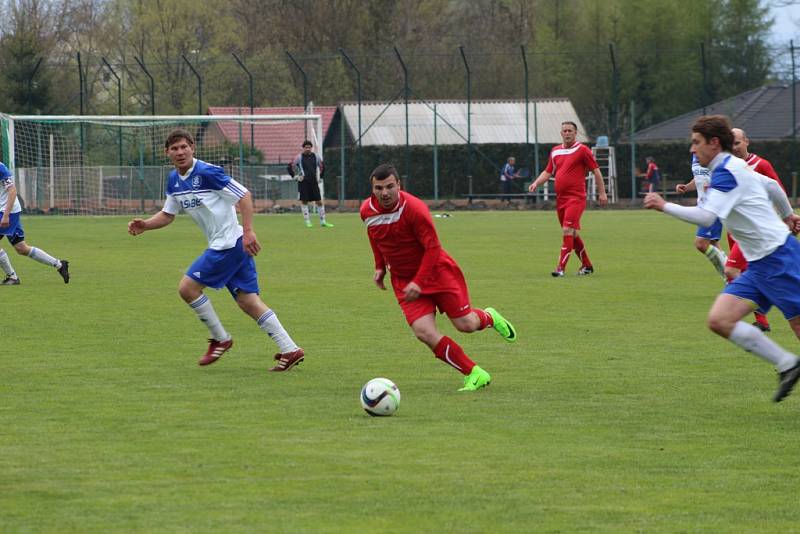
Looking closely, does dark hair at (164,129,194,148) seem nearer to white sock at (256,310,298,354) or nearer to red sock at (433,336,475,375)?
white sock at (256,310,298,354)

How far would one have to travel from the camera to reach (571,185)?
16828mm

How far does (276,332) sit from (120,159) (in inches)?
1160

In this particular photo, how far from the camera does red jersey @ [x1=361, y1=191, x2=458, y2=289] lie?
318 inches

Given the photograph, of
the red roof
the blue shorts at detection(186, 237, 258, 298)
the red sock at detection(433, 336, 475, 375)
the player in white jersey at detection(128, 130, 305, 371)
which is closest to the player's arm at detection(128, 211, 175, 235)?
the player in white jersey at detection(128, 130, 305, 371)

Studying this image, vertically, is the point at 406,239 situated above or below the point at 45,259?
above

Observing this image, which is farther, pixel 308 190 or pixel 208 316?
pixel 308 190

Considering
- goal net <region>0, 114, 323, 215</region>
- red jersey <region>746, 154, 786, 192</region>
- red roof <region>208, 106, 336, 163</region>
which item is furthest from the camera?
red roof <region>208, 106, 336, 163</region>

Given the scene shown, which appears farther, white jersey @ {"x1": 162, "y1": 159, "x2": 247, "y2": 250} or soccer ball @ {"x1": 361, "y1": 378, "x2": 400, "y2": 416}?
white jersey @ {"x1": 162, "y1": 159, "x2": 247, "y2": 250}

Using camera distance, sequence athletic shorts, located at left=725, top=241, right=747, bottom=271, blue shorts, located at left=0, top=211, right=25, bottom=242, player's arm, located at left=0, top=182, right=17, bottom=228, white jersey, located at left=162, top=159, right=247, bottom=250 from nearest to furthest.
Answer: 1. white jersey, located at left=162, top=159, right=247, bottom=250
2. athletic shorts, located at left=725, top=241, right=747, bottom=271
3. player's arm, located at left=0, top=182, right=17, bottom=228
4. blue shorts, located at left=0, top=211, right=25, bottom=242

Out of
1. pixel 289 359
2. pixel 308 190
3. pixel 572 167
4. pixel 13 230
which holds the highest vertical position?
pixel 572 167

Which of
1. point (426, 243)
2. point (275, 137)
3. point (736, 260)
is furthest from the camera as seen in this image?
point (275, 137)

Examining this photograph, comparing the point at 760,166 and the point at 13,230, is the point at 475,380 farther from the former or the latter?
the point at 13,230

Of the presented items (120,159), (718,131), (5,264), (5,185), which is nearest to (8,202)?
(5,185)

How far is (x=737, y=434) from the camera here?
22.5ft
